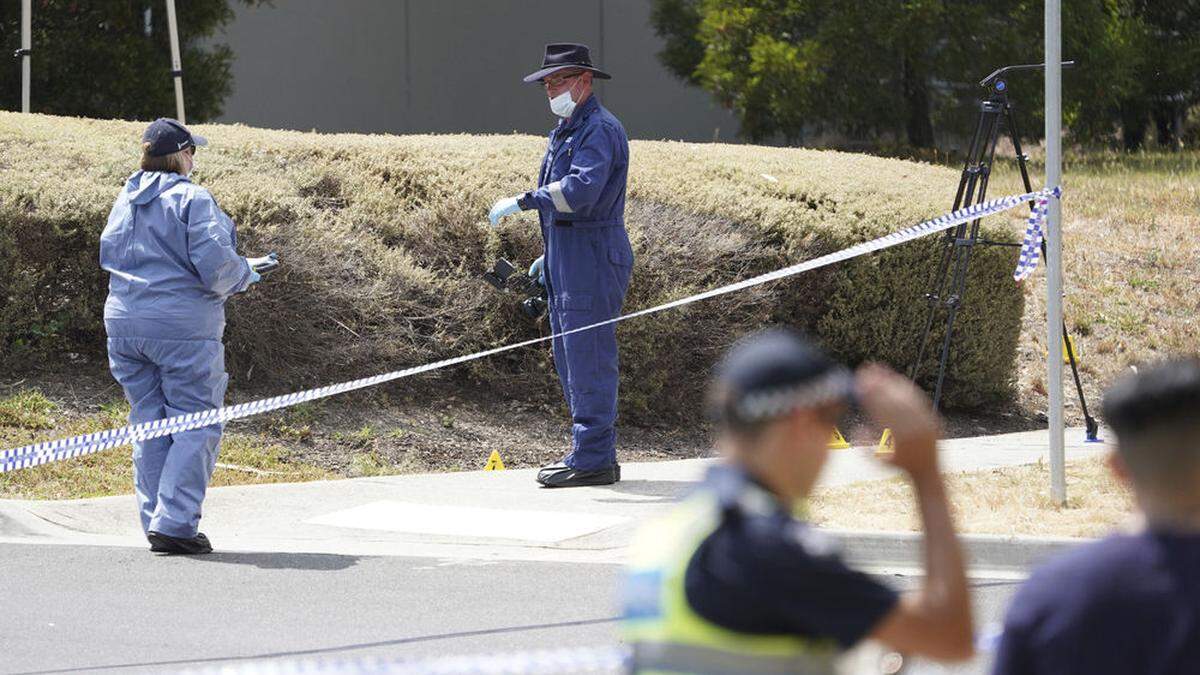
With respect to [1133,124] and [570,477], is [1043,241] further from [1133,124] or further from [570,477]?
[1133,124]

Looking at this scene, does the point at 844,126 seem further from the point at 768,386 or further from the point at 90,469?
the point at 768,386

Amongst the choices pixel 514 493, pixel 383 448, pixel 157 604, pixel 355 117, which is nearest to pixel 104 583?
pixel 157 604

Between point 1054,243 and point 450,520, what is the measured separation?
3100mm

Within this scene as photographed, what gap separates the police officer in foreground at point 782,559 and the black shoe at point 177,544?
17.1 ft

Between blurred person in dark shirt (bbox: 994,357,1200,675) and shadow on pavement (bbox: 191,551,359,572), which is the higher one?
blurred person in dark shirt (bbox: 994,357,1200,675)

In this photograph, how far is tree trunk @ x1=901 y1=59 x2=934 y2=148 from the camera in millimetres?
21609

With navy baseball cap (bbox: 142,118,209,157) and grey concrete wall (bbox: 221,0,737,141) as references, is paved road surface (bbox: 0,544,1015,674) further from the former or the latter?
grey concrete wall (bbox: 221,0,737,141)

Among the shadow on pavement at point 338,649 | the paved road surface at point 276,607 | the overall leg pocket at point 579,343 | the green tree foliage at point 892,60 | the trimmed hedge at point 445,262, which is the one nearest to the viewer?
the shadow on pavement at point 338,649

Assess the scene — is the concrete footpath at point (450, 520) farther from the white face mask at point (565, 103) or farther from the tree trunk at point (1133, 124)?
the tree trunk at point (1133, 124)

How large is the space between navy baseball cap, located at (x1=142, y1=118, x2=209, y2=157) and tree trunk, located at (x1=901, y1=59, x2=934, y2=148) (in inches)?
597

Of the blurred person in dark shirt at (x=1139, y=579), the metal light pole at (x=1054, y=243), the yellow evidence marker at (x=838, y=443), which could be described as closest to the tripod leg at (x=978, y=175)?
the metal light pole at (x=1054, y=243)

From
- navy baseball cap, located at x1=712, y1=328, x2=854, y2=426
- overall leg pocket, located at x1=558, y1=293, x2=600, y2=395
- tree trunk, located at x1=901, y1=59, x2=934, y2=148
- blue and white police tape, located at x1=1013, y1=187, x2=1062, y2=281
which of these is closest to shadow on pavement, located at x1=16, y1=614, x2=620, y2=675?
overall leg pocket, located at x1=558, y1=293, x2=600, y2=395

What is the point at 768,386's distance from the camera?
2.59 meters

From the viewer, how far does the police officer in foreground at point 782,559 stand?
2.57 meters
